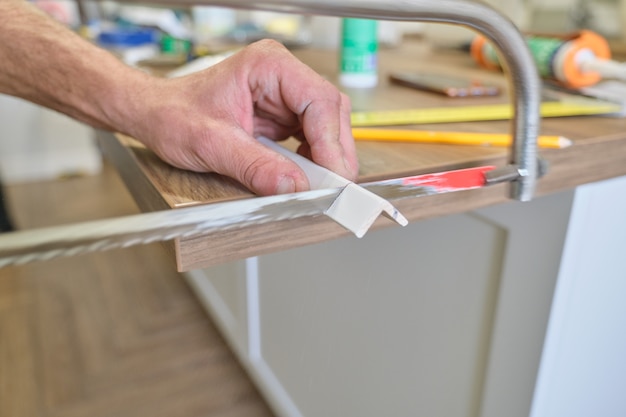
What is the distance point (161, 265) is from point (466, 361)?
1.30 m

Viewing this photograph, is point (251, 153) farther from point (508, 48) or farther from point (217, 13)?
point (217, 13)

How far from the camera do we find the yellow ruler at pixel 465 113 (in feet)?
1.85

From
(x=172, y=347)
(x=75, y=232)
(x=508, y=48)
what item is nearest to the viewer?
(x=75, y=232)

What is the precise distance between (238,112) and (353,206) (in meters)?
0.14

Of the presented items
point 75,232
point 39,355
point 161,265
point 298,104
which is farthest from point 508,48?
point 161,265

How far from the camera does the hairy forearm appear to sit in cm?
46

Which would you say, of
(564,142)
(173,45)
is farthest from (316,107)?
(173,45)

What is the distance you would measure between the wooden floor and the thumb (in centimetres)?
97

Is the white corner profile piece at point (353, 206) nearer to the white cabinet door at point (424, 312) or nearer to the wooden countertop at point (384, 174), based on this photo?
the wooden countertop at point (384, 174)

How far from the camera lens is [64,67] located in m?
0.48

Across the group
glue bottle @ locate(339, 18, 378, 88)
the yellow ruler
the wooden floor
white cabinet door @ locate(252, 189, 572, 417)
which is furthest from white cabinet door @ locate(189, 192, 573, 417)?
the wooden floor

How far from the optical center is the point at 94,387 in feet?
4.13

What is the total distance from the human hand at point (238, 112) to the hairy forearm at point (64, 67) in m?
0.04

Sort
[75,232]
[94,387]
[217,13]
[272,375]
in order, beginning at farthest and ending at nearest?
1. [217,13]
2. [94,387]
3. [272,375]
4. [75,232]
